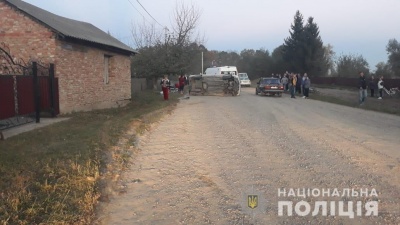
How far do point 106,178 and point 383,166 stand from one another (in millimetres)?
4852

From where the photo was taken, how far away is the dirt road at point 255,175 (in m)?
5.16

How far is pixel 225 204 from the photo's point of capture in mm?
5531

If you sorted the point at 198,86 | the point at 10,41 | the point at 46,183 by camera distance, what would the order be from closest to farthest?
the point at 46,183, the point at 10,41, the point at 198,86

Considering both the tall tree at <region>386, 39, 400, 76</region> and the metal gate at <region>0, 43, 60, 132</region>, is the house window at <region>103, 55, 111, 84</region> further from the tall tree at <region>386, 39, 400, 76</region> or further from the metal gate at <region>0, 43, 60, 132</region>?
the tall tree at <region>386, 39, 400, 76</region>

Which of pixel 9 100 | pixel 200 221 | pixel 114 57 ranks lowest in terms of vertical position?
pixel 200 221

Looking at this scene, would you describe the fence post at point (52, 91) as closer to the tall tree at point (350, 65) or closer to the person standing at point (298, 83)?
the person standing at point (298, 83)

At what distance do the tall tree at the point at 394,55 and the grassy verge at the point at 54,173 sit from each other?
44774mm

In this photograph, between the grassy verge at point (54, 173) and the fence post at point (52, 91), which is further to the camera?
the fence post at point (52, 91)

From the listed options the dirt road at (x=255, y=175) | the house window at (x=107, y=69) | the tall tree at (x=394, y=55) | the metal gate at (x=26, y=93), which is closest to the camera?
the dirt road at (x=255, y=175)

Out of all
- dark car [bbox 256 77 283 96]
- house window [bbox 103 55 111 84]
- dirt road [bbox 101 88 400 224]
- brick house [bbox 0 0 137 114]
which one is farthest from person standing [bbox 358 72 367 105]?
house window [bbox 103 55 111 84]

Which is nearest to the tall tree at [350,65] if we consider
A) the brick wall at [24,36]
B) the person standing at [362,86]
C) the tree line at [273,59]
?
the tree line at [273,59]

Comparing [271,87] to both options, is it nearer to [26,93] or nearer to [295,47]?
[26,93]

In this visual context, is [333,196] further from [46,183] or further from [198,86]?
[198,86]

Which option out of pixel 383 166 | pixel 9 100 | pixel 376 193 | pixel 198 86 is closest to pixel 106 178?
pixel 376 193
